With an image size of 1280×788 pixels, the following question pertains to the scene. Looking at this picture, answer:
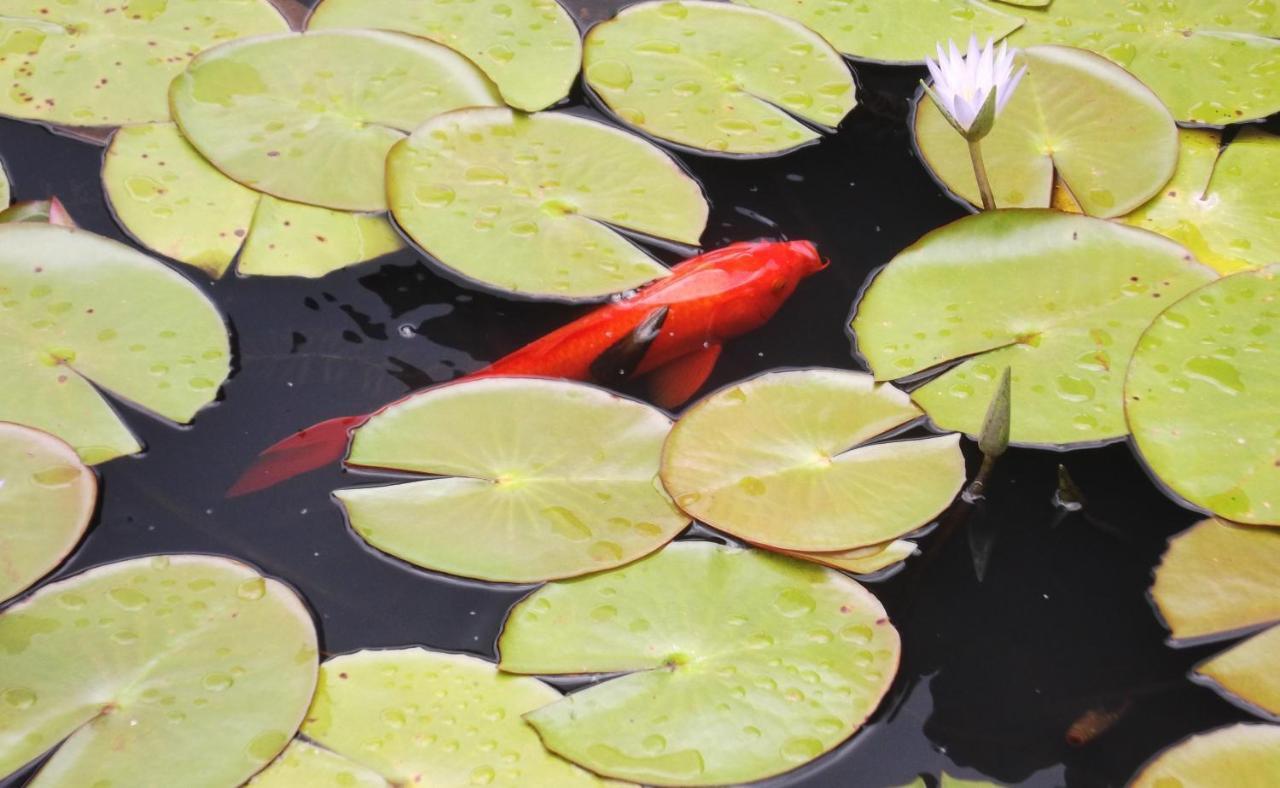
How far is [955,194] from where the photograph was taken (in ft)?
6.96

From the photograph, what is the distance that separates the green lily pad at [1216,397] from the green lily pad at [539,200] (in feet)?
2.68

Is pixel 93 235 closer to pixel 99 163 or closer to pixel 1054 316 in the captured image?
pixel 99 163

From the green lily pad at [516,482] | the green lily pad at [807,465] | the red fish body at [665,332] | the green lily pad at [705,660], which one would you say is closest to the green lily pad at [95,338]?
the red fish body at [665,332]

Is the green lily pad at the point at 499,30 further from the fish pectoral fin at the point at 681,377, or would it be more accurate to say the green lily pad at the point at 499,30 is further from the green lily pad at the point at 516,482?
the green lily pad at the point at 516,482

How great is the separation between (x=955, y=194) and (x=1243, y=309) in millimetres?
570

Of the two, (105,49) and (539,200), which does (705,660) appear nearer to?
(539,200)

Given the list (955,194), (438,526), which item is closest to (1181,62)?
(955,194)

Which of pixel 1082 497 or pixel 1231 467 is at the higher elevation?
pixel 1231 467

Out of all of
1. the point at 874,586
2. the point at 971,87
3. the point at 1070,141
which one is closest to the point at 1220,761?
the point at 874,586

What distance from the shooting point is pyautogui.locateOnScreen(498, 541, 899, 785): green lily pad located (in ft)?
4.40

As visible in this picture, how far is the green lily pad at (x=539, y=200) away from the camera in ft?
6.17

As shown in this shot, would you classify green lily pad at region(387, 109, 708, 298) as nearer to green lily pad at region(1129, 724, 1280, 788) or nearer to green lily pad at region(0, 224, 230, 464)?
green lily pad at region(0, 224, 230, 464)

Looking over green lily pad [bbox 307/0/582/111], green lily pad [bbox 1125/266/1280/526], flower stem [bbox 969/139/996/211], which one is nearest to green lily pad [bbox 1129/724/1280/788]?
green lily pad [bbox 1125/266/1280/526]

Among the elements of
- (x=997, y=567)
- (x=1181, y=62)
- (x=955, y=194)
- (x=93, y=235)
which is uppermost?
(x=1181, y=62)
